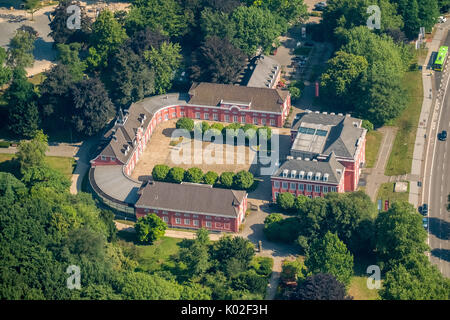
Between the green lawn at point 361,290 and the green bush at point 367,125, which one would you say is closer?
the green lawn at point 361,290

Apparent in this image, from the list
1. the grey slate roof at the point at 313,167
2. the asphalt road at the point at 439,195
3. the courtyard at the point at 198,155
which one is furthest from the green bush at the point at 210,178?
the asphalt road at the point at 439,195

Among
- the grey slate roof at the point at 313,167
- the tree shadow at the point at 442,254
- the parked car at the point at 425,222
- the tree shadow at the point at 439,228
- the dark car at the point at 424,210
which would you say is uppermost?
the grey slate roof at the point at 313,167

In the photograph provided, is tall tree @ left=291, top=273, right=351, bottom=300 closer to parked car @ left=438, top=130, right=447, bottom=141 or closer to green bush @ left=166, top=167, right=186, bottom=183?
green bush @ left=166, top=167, right=186, bottom=183

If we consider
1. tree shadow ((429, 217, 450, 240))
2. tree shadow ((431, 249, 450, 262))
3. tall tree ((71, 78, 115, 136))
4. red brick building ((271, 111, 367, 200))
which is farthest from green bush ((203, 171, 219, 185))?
tree shadow ((431, 249, 450, 262))

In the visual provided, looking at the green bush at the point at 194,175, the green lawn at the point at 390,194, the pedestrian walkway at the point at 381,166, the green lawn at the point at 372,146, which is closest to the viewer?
the green lawn at the point at 390,194

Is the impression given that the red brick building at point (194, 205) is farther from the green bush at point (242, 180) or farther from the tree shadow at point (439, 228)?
the tree shadow at point (439, 228)

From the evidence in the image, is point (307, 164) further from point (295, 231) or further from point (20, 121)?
point (20, 121)

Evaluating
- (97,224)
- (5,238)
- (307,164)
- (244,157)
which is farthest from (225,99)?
(5,238)
